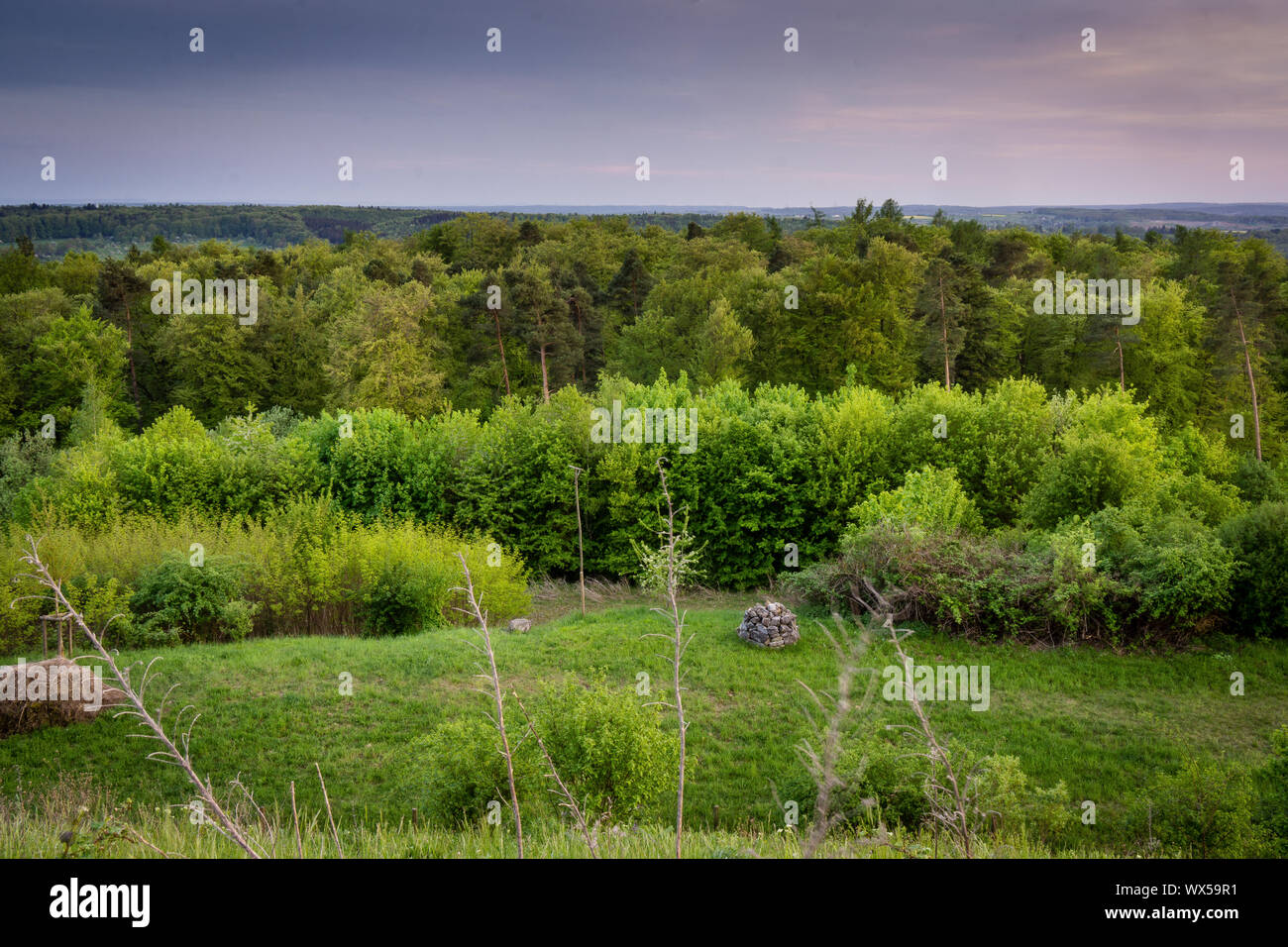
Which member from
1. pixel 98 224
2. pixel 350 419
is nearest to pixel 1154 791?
pixel 350 419

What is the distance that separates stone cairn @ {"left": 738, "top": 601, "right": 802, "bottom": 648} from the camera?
22.5 m

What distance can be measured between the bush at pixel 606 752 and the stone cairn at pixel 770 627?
10568 mm

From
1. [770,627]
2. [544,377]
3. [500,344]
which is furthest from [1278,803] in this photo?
[500,344]

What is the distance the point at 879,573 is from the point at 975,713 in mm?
5835

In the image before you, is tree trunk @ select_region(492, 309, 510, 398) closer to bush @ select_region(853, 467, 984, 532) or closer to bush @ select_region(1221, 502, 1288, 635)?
bush @ select_region(853, 467, 984, 532)

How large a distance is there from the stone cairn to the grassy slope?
0.37 metres

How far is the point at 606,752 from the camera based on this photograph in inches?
460

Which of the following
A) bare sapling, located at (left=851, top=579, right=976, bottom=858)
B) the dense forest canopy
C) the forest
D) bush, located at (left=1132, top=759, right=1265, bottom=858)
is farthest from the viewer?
the dense forest canopy

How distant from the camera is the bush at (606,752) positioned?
38.0 feet

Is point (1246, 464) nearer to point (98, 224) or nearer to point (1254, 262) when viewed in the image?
point (1254, 262)

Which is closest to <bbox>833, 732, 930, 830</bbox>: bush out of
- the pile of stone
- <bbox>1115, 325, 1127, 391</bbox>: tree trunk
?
the pile of stone

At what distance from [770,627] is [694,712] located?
15.1ft

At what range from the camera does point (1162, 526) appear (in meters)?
23.5
